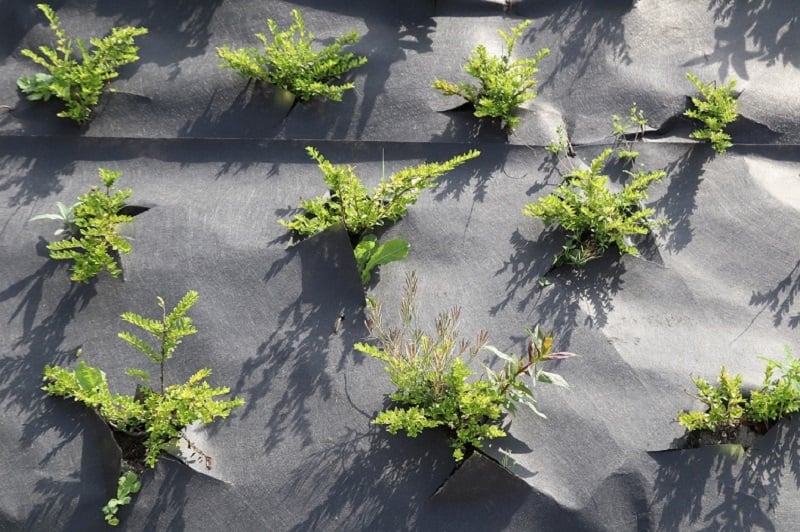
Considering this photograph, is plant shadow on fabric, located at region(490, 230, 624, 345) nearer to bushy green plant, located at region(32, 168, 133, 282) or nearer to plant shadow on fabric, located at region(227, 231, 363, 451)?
plant shadow on fabric, located at region(227, 231, 363, 451)

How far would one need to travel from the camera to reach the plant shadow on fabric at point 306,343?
2.85 metres

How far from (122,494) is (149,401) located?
32 cm

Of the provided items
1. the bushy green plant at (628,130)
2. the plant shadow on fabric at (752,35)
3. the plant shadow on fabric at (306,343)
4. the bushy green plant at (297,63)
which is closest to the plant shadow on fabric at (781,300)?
the bushy green plant at (628,130)

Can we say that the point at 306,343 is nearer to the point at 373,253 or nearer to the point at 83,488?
the point at 373,253

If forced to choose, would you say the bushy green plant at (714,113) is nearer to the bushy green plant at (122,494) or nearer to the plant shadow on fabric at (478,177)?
the plant shadow on fabric at (478,177)

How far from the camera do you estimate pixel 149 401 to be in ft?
8.76

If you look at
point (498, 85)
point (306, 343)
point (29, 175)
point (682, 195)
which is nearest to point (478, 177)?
point (498, 85)

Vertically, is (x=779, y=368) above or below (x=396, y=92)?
below

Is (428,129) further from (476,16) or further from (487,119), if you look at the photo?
(476,16)

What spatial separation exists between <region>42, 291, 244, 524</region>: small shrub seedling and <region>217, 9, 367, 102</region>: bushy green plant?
4.39 ft

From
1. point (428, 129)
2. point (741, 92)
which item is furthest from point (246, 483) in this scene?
point (741, 92)

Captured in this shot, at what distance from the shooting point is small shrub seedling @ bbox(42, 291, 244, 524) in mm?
2609

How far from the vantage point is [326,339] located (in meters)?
3.00

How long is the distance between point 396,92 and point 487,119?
0.46 meters
